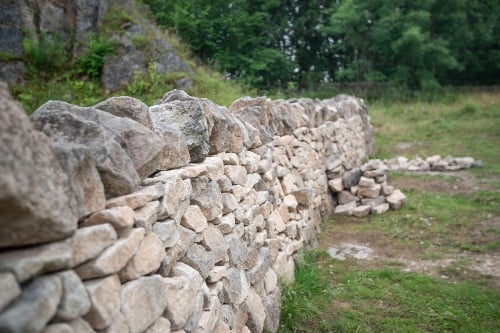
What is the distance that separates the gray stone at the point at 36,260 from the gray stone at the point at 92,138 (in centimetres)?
40

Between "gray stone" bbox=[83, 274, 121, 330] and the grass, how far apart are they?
7.31 ft

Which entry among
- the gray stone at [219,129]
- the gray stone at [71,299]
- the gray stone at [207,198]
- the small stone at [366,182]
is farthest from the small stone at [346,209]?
the gray stone at [71,299]

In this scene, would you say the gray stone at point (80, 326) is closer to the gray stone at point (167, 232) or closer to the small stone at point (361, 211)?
the gray stone at point (167, 232)

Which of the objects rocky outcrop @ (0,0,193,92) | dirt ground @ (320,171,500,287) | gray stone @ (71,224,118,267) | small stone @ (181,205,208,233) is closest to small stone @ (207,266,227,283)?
small stone @ (181,205,208,233)

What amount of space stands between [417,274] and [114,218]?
12.8 ft

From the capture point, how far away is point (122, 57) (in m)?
9.65

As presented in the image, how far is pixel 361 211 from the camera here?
21.5ft

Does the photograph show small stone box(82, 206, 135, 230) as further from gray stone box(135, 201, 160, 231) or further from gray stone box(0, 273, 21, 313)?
gray stone box(0, 273, 21, 313)

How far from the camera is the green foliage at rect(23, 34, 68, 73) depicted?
9.01 m

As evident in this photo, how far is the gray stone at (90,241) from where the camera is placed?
1.34 metres

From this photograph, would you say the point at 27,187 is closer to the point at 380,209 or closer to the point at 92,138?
the point at 92,138

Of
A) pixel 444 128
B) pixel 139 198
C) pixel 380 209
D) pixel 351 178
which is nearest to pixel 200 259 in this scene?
pixel 139 198

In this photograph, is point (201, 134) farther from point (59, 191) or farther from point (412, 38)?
point (412, 38)

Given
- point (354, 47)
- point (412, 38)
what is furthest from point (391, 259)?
point (354, 47)
